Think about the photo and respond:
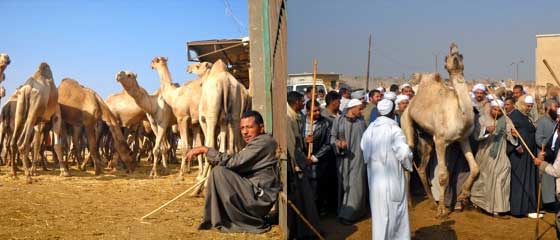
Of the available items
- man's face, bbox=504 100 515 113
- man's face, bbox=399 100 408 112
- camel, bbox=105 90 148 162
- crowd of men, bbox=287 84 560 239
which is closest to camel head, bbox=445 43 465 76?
crowd of men, bbox=287 84 560 239

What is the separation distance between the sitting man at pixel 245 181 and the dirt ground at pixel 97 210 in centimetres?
21

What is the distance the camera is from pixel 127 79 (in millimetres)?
13797

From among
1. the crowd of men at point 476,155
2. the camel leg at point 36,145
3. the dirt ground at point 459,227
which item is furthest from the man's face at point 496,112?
the camel leg at point 36,145

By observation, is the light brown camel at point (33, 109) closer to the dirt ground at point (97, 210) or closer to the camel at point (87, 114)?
the dirt ground at point (97, 210)

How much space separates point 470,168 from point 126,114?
10.6 meters

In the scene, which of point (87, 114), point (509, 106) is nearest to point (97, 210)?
point (509, 106)

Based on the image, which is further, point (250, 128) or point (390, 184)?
point (250, 128)

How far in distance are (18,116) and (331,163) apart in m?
7.00

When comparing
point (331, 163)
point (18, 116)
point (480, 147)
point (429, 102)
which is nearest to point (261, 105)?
point (331, 163)

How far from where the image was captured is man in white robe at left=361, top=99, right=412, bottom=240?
5.96 meters

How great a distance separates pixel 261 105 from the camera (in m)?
8.60

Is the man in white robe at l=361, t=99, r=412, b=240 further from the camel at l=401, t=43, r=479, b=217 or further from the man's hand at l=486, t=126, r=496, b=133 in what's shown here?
the man's hand at l=486, t=126, r=496, b=133

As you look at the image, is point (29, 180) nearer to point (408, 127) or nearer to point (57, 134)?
point (57, 134)

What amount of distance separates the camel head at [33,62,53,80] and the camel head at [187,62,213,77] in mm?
3175
